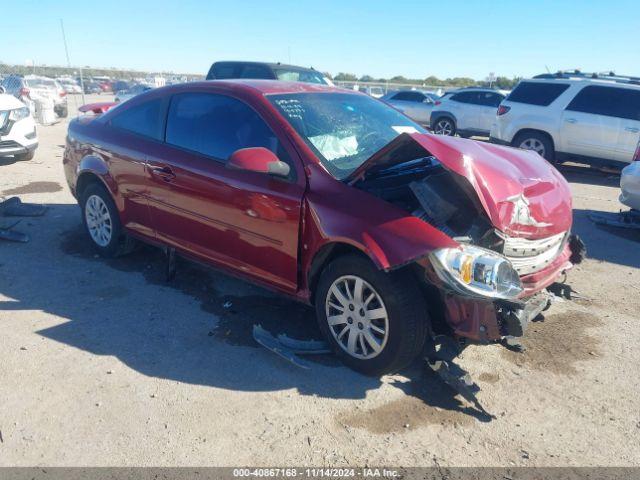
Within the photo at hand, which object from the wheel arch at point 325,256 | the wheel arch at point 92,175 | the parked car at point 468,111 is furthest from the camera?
the parked car at point 468,111

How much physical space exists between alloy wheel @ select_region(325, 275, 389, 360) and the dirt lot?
0.21m

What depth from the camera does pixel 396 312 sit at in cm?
306

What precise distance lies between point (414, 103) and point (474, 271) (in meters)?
17.2

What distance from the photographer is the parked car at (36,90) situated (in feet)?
55.8

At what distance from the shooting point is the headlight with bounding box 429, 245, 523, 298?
2857 mm

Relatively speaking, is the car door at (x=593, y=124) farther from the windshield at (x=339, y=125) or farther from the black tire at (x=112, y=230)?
the black tire at (x=112, y=230)

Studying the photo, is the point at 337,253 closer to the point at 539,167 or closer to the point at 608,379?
the point at 539,167

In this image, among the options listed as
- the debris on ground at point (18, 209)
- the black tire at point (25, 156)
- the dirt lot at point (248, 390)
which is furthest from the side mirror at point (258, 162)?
the black tire at point (25, 156)

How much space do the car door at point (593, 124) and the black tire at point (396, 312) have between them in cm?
887

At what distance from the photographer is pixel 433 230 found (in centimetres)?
299

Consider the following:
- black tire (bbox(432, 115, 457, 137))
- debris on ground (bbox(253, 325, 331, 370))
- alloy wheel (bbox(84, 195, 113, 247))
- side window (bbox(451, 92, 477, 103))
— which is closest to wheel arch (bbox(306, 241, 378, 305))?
debris on ground (bbox(253, 325, 331, 370))

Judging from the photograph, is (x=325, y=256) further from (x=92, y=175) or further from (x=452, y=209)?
(x=92, y=175)

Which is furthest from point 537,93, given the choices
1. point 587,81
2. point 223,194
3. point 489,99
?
point 223,194

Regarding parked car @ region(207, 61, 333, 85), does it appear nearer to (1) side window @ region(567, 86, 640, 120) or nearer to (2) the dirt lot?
(1) side window @ region(567, 86, 640, 120)
